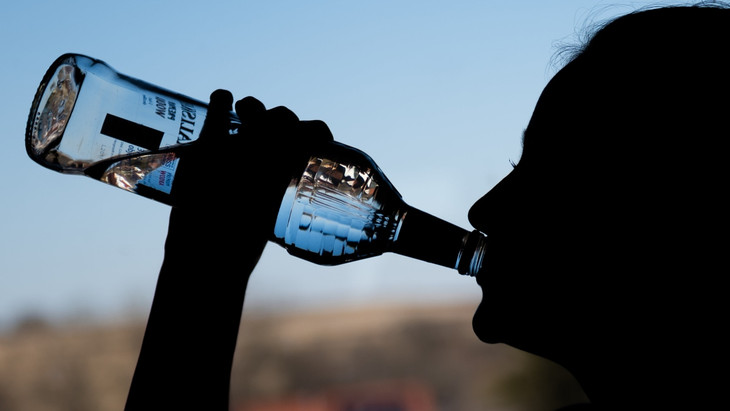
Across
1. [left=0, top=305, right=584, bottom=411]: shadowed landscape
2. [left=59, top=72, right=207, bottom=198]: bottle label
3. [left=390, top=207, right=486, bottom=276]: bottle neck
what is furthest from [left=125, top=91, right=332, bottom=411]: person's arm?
[left=0, top=305, right=584, bottom=411]: shadowed landscape

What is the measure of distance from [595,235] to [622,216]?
0.11 feet

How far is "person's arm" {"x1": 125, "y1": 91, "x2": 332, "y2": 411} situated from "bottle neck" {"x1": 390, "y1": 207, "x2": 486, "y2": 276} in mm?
216

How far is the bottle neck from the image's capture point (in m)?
0.96

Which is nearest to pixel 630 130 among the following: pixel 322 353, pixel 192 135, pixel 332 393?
pixel 192 135

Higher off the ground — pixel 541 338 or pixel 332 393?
pixel 541 338

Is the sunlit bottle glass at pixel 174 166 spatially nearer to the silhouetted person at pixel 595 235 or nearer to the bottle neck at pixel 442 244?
the bottle neck at pixel 442 244

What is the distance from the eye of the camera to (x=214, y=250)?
0.84 m

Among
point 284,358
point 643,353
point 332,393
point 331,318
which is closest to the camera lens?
point 643,353

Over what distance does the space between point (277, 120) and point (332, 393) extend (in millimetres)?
11621

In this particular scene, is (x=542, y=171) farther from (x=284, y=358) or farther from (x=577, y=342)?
(x=284, y=358)

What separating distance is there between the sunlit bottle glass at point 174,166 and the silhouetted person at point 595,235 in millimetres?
117

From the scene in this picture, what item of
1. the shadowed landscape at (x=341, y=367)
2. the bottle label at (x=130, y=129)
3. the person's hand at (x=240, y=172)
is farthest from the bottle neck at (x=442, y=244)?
the shadowed landscape at (x=341, y=367)

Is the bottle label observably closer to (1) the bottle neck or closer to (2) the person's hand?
(2) the person's hand

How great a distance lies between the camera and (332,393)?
12008 mm
